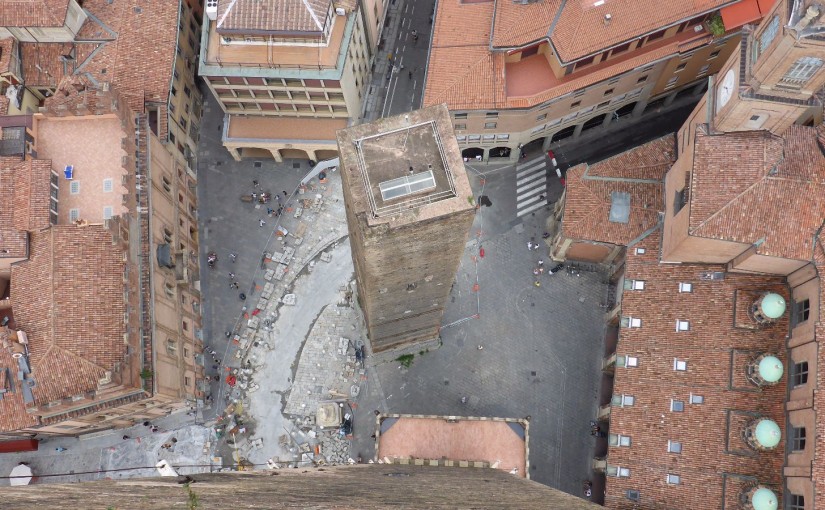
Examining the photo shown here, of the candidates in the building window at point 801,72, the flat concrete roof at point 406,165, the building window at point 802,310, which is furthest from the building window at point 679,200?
the flat concrete roof at point 406,165

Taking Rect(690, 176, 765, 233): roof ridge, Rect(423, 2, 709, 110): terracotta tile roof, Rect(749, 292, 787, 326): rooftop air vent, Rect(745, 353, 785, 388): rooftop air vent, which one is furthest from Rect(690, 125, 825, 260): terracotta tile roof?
Rect(423, 2, 709, 110): terracotta tile roof

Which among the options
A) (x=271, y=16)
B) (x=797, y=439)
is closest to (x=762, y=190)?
(x=797, y=439)

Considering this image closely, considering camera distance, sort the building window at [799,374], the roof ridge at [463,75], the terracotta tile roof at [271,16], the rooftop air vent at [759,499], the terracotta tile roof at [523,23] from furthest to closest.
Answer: the roof ridge at [463,75] < the terracotta tile roof at [523,23] < the terracotta tile roof at [271,16] < the building window at [799,374] < the rooftop air vent at [759,499]

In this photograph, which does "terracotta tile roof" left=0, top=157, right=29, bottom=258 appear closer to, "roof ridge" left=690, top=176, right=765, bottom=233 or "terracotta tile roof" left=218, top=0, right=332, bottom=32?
"terracotta tile roof" left=218, top=0, right=332, bottom=32

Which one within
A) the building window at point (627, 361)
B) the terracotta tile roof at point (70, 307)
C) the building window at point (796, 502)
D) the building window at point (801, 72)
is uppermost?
the building window at point (801, 72)

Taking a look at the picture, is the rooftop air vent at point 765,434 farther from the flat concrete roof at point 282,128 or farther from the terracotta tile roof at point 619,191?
the flat concrete roof at point 282,128

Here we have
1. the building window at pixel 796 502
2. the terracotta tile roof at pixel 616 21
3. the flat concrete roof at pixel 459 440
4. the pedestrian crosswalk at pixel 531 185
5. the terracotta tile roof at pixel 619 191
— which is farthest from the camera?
the pedestrian crosswalk at pixel 531 185
